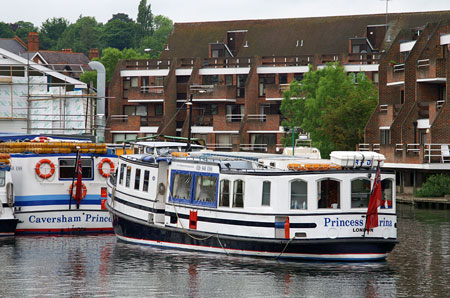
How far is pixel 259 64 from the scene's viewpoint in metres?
95.9

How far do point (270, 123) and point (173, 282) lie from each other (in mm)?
62067

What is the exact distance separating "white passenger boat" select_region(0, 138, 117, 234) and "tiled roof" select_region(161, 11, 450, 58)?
58.1 meters

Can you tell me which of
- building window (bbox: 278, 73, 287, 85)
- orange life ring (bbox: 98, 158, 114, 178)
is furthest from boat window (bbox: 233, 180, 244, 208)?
building window (bbox: 278, 73, 287, 85)

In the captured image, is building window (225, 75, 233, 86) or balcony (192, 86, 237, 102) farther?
building window (225, 75, 233, 86)

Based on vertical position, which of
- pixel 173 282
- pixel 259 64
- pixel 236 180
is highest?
pixel 259 64

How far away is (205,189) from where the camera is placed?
35.3 m

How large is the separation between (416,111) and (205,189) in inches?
1452

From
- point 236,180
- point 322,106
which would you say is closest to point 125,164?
point 236,180

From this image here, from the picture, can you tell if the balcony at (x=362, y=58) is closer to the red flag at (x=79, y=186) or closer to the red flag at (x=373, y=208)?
the red flag at (x=79, y=186)

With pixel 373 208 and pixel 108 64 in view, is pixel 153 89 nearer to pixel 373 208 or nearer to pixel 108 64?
pixel 108 64

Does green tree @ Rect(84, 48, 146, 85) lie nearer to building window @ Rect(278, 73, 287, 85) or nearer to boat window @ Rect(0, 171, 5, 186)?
building window @ Rect(278, 73, 287, 85)

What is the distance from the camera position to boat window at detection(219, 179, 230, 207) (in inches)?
1361

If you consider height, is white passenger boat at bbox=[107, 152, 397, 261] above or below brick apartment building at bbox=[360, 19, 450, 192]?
below

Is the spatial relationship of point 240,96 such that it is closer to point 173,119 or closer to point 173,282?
point 173,119
